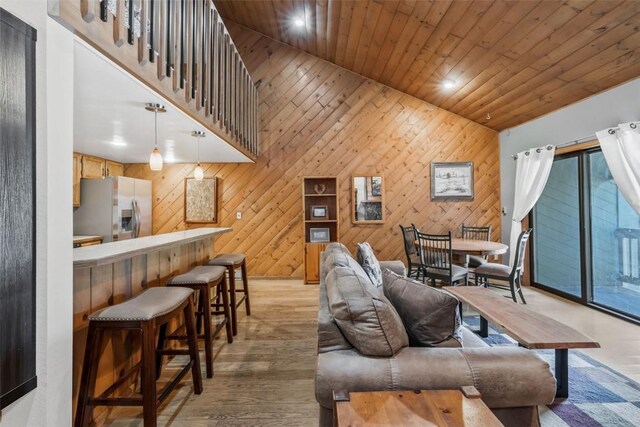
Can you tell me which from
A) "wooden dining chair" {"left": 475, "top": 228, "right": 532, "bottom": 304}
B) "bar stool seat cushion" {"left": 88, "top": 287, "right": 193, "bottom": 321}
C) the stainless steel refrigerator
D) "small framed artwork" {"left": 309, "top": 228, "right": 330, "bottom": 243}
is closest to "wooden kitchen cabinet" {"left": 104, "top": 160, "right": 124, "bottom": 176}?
the stainless steel refrigerator

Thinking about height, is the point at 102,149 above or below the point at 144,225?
above

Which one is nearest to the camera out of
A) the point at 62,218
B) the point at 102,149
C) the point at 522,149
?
the point at 62,218

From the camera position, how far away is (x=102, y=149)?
4262 mm

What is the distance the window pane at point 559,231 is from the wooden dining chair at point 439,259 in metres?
1.52

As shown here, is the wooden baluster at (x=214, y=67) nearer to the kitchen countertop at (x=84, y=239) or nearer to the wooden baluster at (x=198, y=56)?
the wooden baluster at (x=198, y=56)

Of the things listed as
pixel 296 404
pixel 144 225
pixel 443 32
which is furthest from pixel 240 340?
pixel 443 32

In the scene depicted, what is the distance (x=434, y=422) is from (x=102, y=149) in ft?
16.3

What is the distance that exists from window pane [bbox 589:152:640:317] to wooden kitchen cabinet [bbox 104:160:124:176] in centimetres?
706

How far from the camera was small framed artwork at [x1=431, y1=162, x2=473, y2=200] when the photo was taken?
552cm

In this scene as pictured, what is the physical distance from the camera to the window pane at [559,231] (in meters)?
4.19

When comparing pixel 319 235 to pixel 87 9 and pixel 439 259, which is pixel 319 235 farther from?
pixel 87 9

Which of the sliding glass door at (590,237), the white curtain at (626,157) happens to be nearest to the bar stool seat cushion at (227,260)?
the white curtain at (626,157)

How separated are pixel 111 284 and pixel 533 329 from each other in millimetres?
2680

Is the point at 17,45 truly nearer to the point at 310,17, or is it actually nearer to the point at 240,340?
the point at 240,340
